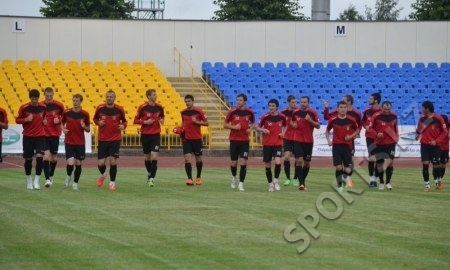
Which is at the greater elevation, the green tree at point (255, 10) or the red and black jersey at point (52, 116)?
the green tree at point (255, 10)

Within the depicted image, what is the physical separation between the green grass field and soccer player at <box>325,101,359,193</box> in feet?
2.46

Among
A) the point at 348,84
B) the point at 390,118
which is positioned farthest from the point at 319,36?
the point at 390,118

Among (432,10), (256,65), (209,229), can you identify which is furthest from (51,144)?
(432,10)

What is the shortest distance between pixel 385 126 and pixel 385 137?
0.98 ft

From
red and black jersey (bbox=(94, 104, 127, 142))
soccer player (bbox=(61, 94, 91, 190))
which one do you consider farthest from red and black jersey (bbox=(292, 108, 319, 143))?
soccer player (bbox=(61, 94, 91, 190))

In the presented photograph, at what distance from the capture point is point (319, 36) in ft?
160

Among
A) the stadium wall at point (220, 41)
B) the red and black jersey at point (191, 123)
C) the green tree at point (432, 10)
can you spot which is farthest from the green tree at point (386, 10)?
the red and black jersey at point (191, 123)

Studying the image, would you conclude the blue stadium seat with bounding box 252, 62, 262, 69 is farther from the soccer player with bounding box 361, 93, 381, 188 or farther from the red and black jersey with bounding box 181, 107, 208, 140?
the red and black jersey with bounding box 181, 107, 208, 140

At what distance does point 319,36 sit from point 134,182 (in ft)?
83.6

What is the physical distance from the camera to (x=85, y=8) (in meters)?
65.7

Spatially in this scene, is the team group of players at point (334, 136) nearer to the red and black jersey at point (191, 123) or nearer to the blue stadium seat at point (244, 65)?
the red and black jersey at point (191, 123)

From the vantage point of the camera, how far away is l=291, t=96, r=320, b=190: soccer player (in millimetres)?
23359

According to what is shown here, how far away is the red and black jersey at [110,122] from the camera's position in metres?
22.7

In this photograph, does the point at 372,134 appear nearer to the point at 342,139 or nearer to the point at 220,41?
the point at 342,139
